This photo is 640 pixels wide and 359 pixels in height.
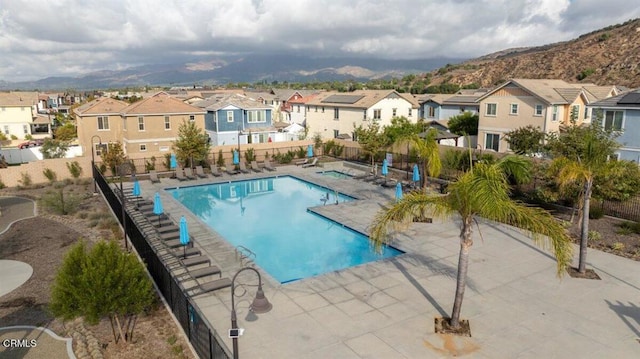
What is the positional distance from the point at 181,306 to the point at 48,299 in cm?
545

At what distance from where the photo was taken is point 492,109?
131 feet

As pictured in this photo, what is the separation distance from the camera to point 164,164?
119 feet

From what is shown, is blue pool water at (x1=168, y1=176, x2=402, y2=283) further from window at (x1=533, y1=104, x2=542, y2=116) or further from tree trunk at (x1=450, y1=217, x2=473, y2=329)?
window at (x1=533, y1=104, x2=542, y2=116)

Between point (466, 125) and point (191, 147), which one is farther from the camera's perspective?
point (466, 125)

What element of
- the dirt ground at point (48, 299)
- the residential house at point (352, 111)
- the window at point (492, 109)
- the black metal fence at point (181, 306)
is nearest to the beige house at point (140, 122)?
the residential house at point (352, 111)

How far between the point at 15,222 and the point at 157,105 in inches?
848

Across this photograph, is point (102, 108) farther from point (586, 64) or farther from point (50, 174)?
point (586, 64)

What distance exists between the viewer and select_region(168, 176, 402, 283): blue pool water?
1888 centimetres

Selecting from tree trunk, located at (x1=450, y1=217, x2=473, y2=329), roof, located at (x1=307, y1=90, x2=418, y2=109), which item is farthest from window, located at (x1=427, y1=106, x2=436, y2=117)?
tree trunk, located at (x1=450, y1=217, x2=473, y2=329)

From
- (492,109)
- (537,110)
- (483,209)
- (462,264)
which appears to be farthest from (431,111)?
(483,209)

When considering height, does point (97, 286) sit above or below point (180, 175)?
above

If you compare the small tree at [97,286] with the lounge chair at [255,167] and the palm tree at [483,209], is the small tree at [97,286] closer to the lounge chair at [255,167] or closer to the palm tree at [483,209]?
the palm tree at [483,209]

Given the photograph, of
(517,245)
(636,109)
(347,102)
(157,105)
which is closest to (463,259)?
(517,245)

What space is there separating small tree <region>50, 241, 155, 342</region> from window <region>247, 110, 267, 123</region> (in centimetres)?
3880
